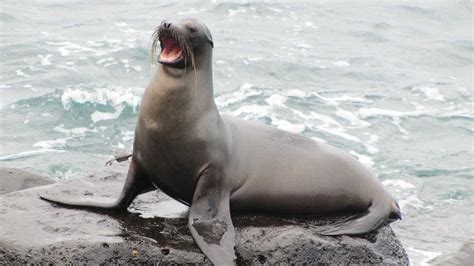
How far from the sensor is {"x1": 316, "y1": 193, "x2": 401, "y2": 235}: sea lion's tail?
5492 mm

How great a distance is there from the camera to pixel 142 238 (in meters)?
5.00

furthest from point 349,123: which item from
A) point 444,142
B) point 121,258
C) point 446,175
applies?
point 121,258

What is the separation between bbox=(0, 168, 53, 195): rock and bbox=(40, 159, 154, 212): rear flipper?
206 centimetres

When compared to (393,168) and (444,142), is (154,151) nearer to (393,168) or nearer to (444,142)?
(393,168)

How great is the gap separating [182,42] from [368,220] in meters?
1.85

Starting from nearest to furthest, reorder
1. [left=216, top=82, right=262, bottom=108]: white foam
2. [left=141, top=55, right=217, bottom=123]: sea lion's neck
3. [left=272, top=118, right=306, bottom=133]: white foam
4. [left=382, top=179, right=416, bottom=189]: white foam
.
A: [left=141, top=55, right=217, bottom=123]: sea lion's neck < [left=382, top=179, right=416, bottom=189]: white foam < [left=272, top=118, right=306, bottom=133]: white foam < [left=216, top=82, right=262, bottom=108]: white foam

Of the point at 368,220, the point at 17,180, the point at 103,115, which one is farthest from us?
the point at 103,115

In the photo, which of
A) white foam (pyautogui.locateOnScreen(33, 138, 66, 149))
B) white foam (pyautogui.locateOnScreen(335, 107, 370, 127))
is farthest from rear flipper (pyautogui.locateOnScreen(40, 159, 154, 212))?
white foam (pyautogui.locateOnScreen(335, 107, 370, 127))

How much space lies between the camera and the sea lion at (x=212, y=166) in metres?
5.19

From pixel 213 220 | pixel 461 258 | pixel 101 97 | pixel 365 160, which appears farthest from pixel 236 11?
pixel 213 220

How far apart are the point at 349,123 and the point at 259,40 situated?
630cm

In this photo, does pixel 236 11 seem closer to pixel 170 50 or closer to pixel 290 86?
pixel 290 86

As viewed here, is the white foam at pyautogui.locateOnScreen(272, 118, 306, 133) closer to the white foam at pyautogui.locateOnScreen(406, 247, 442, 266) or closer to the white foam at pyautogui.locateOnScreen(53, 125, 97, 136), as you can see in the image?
the white foam at pyautogui.locateOnScreen(53, 125, 97, 136)

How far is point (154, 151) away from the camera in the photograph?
5293 millimetres
